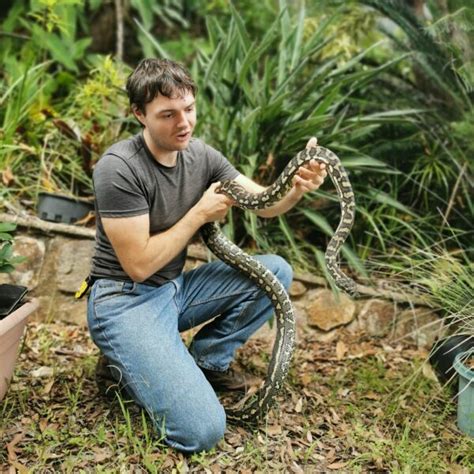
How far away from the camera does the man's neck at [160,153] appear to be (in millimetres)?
3322

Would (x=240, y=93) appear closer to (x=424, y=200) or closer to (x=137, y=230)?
(x=424, y=200)

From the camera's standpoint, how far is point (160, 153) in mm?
3340

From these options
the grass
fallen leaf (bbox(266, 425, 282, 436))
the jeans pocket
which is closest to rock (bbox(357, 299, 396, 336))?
the grass

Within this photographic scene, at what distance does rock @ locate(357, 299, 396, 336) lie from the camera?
15.4 feet

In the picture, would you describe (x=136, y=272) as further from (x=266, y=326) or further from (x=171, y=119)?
(x=266, y=326)

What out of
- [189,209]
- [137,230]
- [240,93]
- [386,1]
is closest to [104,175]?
[137,230]

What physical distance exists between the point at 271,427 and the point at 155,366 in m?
0.79

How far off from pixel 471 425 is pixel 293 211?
85.9 inches

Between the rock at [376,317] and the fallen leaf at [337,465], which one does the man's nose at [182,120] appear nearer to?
the fallen leaf at [337,465]

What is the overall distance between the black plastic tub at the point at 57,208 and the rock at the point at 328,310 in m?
1.91

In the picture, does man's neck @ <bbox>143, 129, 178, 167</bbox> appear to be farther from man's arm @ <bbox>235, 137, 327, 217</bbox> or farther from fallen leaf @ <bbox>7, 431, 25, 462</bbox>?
fallen leaf @ <bbox>7, 431, 25, 462</bbox>

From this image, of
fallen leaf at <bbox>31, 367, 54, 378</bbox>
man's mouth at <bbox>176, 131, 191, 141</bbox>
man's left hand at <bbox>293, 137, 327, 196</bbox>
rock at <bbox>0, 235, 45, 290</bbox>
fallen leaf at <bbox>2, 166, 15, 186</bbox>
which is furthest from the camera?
fallen leaf at <bbox>2, 166, 15, 186</bbox>

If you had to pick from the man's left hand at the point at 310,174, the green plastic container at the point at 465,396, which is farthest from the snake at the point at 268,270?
the green plastic container at the point at 465,396

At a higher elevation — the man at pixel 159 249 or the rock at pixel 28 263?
the man at pixel 159 249
